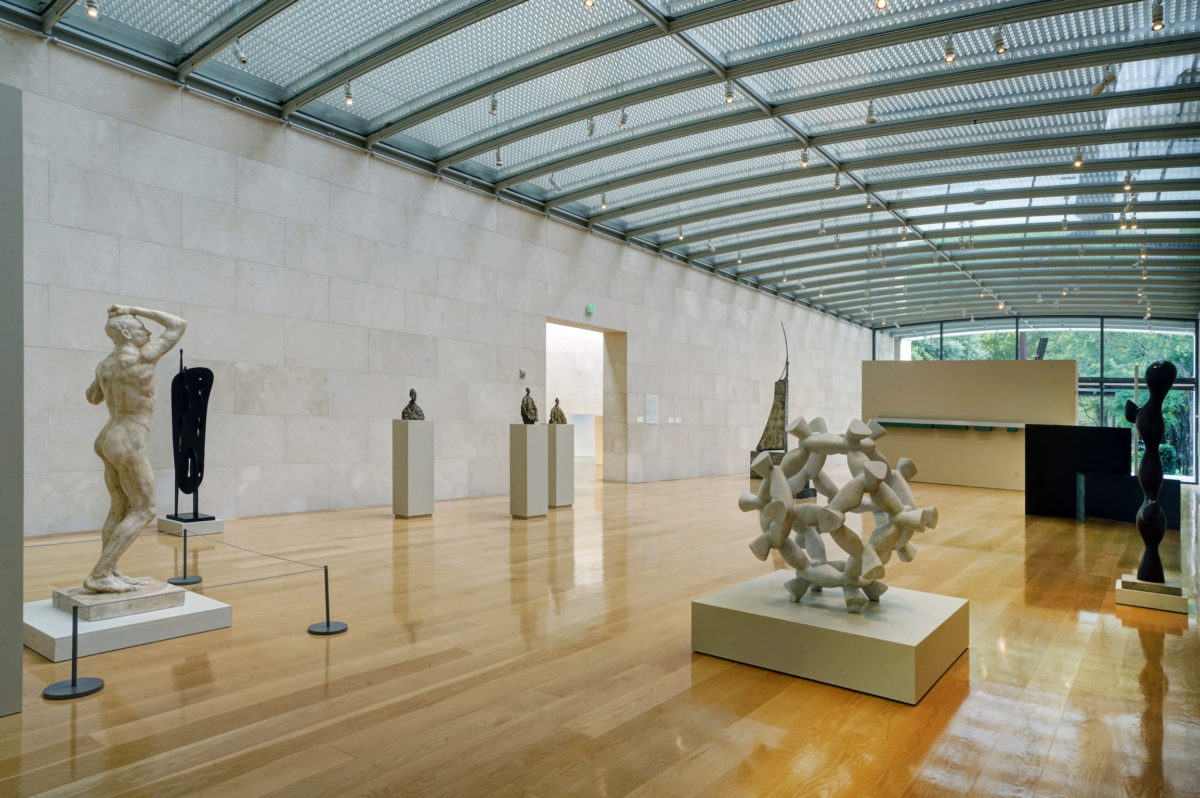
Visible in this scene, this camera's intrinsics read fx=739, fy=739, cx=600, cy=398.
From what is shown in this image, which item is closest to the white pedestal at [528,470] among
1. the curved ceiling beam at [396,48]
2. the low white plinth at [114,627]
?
the curved ceiling beam at [396,48]

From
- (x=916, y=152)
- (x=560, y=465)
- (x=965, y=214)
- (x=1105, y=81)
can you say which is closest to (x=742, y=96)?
(x=916, y=152)

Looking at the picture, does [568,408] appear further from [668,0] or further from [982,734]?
[982,734]

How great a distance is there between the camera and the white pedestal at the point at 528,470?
10570 millimetres

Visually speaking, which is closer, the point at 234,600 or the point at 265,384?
the point at 234,600

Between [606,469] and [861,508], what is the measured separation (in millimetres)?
13002

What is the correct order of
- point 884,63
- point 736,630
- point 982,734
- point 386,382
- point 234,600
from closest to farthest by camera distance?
point 982,734 < point 736,630 < point 234,600 < point 884,63 < point 386,382

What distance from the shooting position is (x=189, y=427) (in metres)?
9.14

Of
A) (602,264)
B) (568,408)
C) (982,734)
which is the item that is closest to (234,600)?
(982,734)

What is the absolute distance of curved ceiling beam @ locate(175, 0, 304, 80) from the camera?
26.5ft

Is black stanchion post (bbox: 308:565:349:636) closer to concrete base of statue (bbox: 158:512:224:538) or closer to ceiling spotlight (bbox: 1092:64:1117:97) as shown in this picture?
concrete base of statue (bbox: 158:512:224:538)

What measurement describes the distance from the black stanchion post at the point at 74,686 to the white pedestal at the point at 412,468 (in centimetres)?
648

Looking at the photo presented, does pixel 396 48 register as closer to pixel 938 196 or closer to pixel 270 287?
pixel 270 287

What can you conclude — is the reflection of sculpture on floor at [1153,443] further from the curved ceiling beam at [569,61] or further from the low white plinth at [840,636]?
the curved ceiling beam at [569,61]

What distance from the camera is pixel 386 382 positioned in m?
12.0
